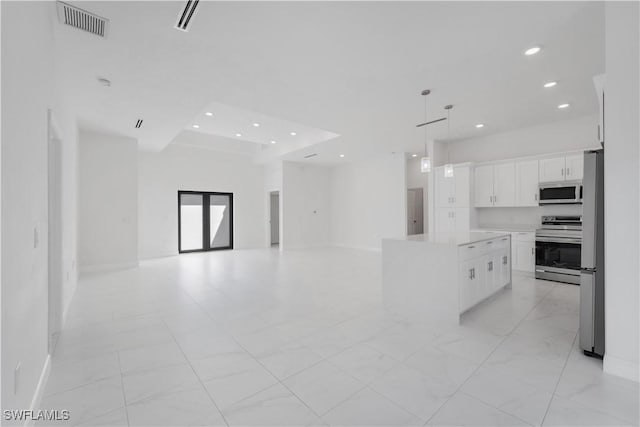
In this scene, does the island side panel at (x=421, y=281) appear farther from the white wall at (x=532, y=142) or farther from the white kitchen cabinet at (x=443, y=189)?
the white wall at (x=532, y=142)

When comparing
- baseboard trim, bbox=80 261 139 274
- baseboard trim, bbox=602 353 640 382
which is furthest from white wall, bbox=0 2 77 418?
baseboard trim, bbox=80 261 139 274

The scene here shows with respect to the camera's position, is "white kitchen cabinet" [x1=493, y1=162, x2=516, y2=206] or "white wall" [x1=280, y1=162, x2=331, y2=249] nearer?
"white kitchen cabinet" [x1=493, y1=162, x2=516, y2=206]

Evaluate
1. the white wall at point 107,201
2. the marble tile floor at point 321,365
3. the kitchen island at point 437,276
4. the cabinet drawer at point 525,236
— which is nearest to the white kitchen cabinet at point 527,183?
the cabinet drawer at point 525,236

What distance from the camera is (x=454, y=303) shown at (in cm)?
291

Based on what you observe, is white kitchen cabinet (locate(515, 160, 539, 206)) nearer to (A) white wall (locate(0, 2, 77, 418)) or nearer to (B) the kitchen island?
(B) the kitchen island

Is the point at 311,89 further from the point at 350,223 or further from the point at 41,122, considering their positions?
the point at 350,223

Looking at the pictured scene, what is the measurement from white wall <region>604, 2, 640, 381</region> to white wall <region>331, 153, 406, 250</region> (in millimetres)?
5808

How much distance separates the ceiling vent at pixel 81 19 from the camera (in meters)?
2.30

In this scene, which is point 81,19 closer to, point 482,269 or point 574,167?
point 482,269

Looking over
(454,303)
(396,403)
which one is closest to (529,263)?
(454,303)

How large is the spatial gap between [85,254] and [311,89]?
5.67 metres

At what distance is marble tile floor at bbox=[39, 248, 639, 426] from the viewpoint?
1686mm

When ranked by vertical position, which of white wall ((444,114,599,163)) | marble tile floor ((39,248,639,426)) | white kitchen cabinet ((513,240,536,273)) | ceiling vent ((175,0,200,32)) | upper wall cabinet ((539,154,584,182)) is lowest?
marble tile floor ((39,248,639,426))

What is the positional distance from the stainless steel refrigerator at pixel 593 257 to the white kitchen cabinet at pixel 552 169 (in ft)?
10.9
